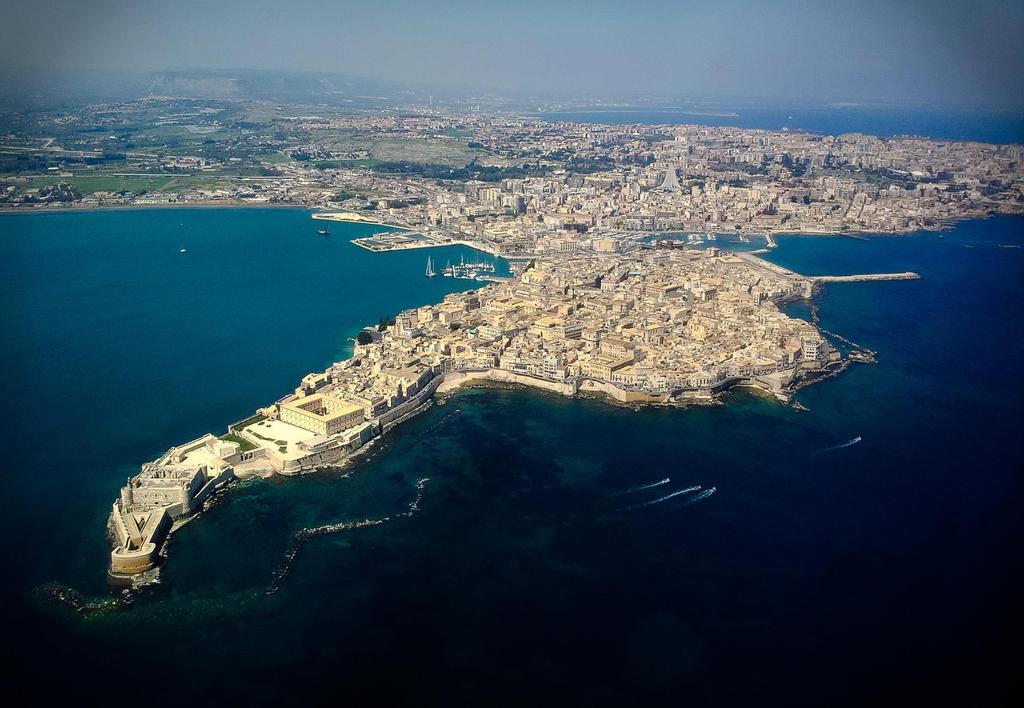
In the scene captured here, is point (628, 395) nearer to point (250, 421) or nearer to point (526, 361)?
point (526, 361)

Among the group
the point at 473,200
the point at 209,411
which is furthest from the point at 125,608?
the point at 473,200

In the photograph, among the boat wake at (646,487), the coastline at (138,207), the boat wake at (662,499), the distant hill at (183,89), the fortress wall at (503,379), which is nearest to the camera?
the boat wake at (662,499)

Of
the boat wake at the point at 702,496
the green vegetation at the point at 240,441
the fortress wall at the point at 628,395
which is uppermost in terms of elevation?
the fortress wall at the point at 628,395

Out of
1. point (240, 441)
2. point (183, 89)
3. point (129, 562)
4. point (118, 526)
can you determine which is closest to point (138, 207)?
point (240, 441)

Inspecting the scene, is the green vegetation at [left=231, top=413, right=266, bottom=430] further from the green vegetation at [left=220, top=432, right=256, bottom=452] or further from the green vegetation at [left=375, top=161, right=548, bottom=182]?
the green vegetation at [left=375, top=161, right=548, bottom=182]

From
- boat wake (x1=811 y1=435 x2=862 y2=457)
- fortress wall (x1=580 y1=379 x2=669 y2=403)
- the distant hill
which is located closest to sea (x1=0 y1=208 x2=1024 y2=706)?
boat wake (x1=811 y1=435 x2=862 y2=457)

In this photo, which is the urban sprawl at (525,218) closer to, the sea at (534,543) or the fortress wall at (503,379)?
the fortress wall at (503,379)

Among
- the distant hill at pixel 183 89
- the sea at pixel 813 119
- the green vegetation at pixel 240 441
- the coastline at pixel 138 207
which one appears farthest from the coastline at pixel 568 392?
the sea at pixel 813 119
